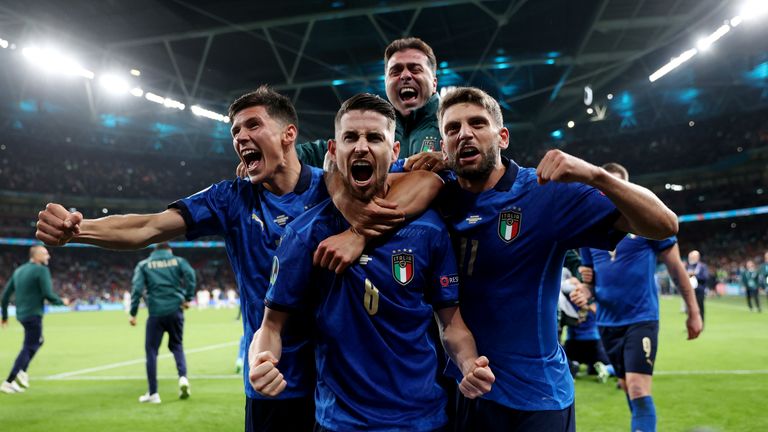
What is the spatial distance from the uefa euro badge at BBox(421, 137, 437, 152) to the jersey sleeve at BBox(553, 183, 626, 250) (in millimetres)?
1126

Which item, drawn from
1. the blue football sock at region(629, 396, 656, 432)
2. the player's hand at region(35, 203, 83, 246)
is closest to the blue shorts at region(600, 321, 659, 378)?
the blue football sock at region(629, 396, 656, 432)

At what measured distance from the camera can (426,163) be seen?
2850 mm

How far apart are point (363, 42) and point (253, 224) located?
19315mm

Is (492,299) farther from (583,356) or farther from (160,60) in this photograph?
(160,60)

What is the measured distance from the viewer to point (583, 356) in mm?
Result: 9109

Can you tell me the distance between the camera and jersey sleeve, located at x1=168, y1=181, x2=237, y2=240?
3008 millimetres

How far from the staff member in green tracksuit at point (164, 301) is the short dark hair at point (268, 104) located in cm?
565

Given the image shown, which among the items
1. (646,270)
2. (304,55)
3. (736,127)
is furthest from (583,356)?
(736,127)

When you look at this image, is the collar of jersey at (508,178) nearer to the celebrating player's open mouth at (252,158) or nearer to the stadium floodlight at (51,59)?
the celebrating player's open mouth at (252,158)

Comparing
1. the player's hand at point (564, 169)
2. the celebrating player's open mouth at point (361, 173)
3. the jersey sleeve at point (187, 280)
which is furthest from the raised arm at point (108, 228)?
the jersey sleeve at point (187, 280)

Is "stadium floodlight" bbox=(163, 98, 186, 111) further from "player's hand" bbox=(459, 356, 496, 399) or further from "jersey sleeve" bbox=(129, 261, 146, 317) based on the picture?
"player's hand" bbox=(459, 356, 496, 399)

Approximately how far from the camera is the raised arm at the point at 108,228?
2.48 m

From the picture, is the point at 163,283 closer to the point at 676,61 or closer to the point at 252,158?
the point at 252,158

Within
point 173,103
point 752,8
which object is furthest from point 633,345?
point 173,103
